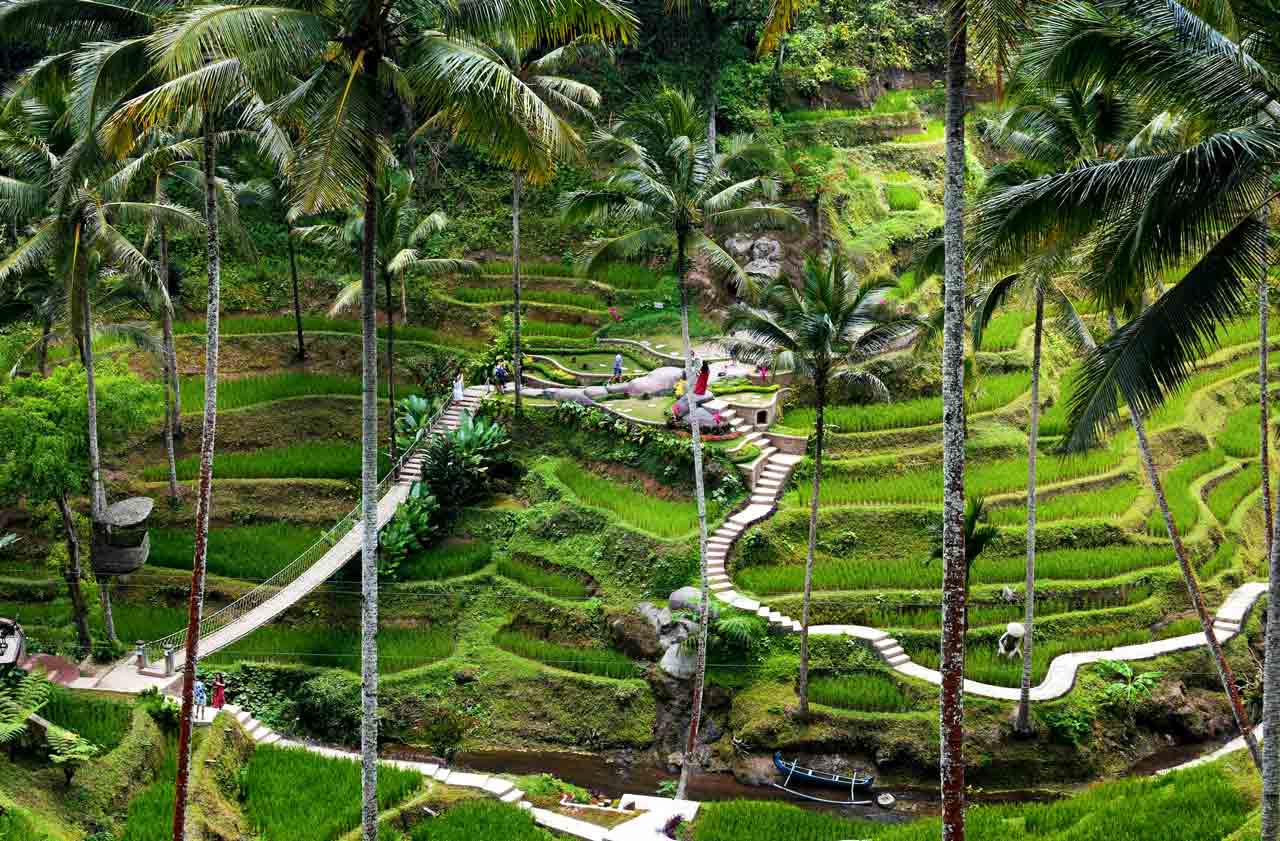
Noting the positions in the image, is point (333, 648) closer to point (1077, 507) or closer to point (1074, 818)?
point (1074, 818)

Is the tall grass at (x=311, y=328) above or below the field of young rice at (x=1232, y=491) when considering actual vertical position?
above

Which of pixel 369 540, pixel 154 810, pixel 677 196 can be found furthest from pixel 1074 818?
pixel 154 810

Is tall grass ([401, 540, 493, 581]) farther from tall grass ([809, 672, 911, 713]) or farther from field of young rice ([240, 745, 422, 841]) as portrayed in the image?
tall grass ([809, 672, 911, 713])

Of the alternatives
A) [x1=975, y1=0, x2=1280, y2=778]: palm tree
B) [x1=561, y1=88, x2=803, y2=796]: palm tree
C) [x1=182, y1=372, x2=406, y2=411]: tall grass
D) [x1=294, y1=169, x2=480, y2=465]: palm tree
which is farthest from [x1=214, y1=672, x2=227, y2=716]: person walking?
[x1=975, y1=0, x2=1280, y2=778]: palm tree

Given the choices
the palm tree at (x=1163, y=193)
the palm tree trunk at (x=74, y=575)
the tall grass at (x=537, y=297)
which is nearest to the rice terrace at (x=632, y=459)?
the palm tree at (x=1163, y=193)

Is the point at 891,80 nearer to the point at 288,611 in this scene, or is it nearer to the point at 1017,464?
the point at 1017,464

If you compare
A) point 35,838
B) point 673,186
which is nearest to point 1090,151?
point 673,186

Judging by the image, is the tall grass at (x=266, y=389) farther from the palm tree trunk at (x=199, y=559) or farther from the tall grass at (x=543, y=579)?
the palm tree trunk at (x=199, y=559)
